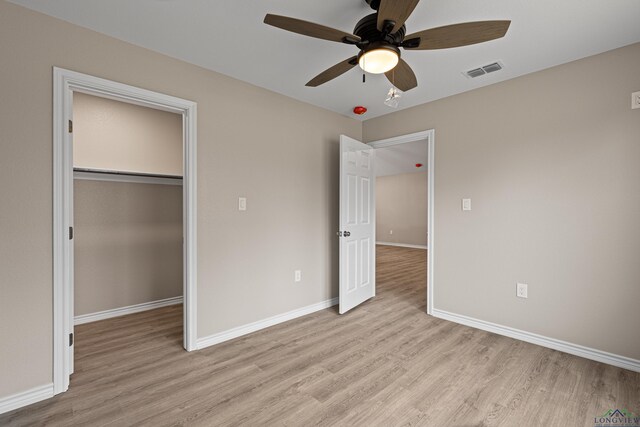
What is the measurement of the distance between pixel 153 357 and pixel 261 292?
41.4 inches

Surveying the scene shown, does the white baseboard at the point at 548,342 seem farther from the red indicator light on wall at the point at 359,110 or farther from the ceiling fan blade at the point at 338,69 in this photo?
the ceiling fan blade at the point at 338,69

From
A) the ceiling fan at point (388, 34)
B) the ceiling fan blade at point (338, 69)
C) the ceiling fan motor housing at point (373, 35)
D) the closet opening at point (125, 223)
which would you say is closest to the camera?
the ceiling fan at point (388, 34)

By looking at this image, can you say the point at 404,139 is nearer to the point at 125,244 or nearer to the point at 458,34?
the point at 458,34

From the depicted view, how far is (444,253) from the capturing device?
3.33 meters

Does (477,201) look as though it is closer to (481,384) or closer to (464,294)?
(464,294)

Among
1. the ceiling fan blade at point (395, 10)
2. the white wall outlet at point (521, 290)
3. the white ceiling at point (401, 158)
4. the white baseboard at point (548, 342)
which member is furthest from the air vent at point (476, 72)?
the white ceiling at point (401, 158)

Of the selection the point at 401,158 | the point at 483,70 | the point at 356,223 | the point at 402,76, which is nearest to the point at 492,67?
the point at 483,70

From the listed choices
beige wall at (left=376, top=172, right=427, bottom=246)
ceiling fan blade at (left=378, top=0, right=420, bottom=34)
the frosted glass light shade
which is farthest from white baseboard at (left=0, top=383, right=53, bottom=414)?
beige wall at (left=376, top=172, right=427, bottom=246)

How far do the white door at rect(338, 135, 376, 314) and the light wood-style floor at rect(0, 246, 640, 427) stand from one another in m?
0.59

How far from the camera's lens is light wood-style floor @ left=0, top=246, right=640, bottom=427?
177 centimetres

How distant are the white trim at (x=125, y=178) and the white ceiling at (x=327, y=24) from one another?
5.29 feet

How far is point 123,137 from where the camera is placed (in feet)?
11.4

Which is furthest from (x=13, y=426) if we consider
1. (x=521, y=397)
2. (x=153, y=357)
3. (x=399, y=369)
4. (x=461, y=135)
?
(x=461, y=135)

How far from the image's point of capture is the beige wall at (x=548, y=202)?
2.31 m
